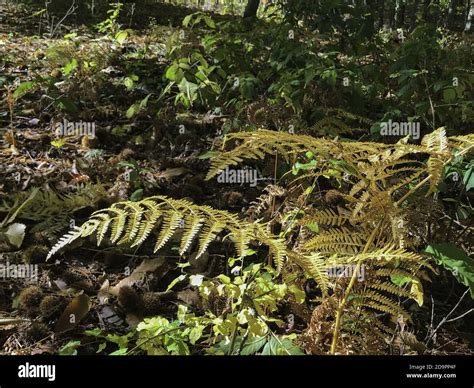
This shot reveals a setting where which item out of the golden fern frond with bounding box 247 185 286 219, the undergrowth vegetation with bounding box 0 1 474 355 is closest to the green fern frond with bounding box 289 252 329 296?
the undergrowth vegetation with bounding box 0 1 474 355

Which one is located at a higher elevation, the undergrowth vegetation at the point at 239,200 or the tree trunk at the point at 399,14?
the tree trunk at the point at 399,14

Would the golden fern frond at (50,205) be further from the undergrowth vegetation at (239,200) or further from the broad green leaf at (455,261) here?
the broad green leaf at (455,261)

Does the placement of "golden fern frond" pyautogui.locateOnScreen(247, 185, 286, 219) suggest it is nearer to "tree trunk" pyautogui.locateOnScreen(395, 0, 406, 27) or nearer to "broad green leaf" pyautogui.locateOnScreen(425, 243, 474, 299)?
"broad green leaf" pyautogui.locateOnScreen(425, 243, 474, 299)

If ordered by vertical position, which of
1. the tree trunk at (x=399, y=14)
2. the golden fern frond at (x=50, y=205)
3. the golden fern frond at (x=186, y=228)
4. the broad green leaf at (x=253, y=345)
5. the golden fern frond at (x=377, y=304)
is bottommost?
the broad green leaf at (x=253, y=345)

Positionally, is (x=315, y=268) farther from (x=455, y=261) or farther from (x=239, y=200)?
(x=239, y=200)

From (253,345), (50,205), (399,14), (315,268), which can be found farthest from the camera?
(399,14)

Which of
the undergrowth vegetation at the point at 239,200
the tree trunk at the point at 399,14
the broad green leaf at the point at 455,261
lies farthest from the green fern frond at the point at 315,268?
the tree trunk at the point at 399,14

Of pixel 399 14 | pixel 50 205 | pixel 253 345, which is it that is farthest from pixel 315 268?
pixel 399 14

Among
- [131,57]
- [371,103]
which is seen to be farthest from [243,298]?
[131,57]

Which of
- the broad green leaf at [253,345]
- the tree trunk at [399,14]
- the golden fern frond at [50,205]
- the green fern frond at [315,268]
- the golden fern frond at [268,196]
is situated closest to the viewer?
the green fern frond at [315,268]

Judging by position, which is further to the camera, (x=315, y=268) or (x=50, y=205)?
(x=50, y=205)
